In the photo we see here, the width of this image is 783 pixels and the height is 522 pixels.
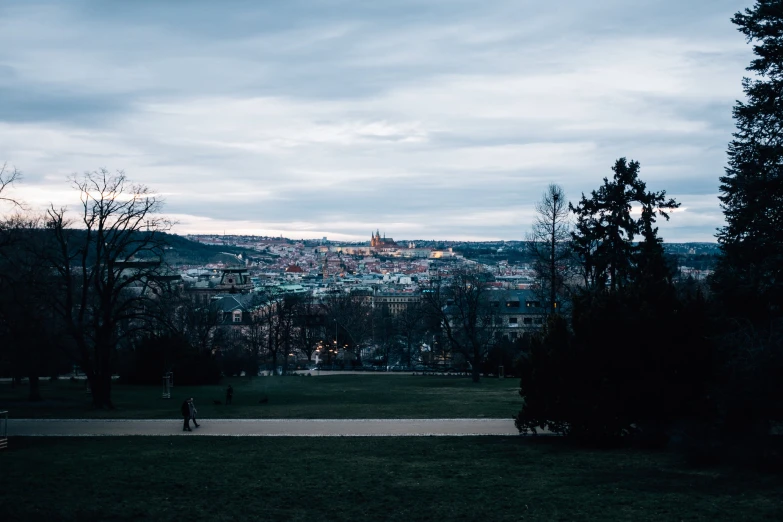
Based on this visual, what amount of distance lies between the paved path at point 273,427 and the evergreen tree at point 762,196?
6.75 m

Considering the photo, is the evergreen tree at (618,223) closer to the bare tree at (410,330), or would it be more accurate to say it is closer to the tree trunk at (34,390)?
the tree trunk at (34,390)

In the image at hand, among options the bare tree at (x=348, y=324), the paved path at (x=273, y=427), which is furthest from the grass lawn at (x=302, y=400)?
the bare tree at (x=348, y=324)

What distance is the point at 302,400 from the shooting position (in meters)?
31.8

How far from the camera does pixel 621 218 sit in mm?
32250

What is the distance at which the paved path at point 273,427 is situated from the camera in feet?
67.6

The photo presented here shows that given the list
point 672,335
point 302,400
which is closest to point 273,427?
Answer: point 302,400

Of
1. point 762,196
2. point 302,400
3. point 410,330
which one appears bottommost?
→ point 302,400

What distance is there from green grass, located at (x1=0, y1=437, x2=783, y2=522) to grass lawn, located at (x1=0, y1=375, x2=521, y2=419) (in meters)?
7.15

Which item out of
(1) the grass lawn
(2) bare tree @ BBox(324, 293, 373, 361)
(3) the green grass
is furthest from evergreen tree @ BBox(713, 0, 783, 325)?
(2) bare tree @ BBox(324, 293, 373, 361)

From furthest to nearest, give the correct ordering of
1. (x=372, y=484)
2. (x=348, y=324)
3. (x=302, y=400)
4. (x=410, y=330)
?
(x=348, y=324) → (x=410, y=330) → (x=302, y=400) → (x=372, y=484)

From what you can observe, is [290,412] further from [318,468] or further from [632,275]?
[632,275]

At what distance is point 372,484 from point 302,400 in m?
18.5

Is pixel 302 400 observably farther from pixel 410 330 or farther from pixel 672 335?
pixel 410 330

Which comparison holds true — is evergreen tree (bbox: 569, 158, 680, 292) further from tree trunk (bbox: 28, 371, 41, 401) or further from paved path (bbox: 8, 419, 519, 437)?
tree trunk (bbox: 28, 371, 41, 401)
